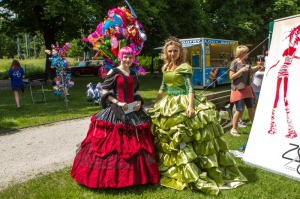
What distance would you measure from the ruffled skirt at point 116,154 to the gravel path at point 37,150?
4.29 ft

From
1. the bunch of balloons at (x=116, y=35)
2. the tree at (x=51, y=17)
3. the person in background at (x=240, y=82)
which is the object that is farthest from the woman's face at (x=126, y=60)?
the tree at (x=51, y=17)

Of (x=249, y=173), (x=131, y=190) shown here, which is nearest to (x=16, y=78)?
(x=131, y=190)

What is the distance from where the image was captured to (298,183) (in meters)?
4.30

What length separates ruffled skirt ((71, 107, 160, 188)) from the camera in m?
3.87

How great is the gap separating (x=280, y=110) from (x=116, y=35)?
280cm

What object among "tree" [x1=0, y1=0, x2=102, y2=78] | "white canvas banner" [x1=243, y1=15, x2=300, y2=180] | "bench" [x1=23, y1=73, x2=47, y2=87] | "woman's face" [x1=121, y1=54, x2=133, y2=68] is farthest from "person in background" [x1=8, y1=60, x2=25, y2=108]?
"white canvas banner" [x1=243, y1=15, x2=300, y2=180]

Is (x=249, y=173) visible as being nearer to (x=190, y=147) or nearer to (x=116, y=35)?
(x=190, y=147)

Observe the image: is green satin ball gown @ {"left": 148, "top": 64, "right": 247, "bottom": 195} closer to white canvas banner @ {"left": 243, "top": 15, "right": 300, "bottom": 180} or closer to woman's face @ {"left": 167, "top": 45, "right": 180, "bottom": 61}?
woman's face @ {"left": 167, "top": 45, "right": 180, "bottom": 61}

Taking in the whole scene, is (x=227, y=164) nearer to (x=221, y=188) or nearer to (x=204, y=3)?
(x=221, y=188)

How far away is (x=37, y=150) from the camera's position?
20.4 ft

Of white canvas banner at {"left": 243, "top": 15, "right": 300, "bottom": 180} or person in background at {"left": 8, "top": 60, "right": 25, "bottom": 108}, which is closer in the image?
white canvas banner at {"left": 243, "top": 15, "right": 300, "bottom": 180}

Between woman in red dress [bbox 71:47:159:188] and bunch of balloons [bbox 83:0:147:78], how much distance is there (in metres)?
0.92

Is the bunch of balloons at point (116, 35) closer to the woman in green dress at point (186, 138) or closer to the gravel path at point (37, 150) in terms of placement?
the woman in green dress at point (186, 138)

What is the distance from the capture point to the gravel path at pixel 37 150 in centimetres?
506
